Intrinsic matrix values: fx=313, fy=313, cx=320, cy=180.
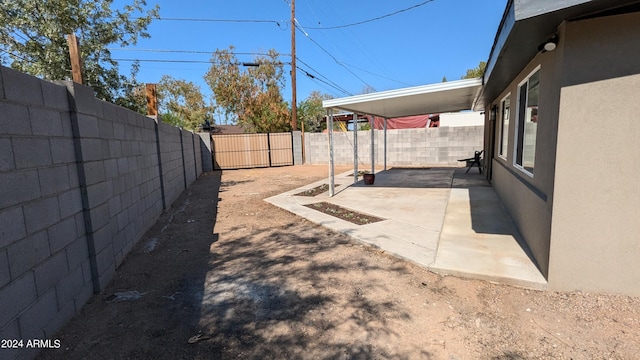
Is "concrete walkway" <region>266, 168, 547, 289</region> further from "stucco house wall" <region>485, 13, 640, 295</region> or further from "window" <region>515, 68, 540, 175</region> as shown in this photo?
"window" <region>515, 68, 540, 175</region>

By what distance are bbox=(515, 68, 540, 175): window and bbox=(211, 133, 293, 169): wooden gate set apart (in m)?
13.5

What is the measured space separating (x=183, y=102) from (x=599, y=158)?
3437 centimetres

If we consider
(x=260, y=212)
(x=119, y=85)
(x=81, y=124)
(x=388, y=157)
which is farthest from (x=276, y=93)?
(x=81, y=124)

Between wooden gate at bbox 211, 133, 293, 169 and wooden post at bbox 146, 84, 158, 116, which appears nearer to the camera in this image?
wooden post at bbox 146, 84, 158, 116

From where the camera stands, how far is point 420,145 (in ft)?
47.0

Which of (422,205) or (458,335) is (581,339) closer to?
(458,335)

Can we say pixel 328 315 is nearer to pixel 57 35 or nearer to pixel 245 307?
pixel 245 307

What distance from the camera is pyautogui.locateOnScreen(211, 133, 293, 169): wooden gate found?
16.8m

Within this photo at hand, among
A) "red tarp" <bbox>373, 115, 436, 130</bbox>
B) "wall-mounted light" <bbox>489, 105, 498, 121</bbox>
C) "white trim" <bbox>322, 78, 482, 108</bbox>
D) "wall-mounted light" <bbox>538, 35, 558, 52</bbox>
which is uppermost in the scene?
"red tarp" <bbox>373, 115, 436, 130</bbox>

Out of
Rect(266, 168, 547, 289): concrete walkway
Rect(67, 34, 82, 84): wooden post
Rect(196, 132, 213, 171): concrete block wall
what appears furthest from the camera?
Rect(196, 132, 213, 171): concrete block wall

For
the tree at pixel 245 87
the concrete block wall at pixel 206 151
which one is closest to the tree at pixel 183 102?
the tree at pixel 245 87

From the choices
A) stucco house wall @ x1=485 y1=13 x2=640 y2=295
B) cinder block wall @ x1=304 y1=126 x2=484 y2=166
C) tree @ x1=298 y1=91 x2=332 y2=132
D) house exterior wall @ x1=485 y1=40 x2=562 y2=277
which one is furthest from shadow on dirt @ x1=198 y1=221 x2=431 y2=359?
tree @ x1=298 y1=91 x2=332 y2=132

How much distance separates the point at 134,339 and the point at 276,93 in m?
23.6

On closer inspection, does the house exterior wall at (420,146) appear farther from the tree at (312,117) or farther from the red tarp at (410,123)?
the tree at (312,117)
